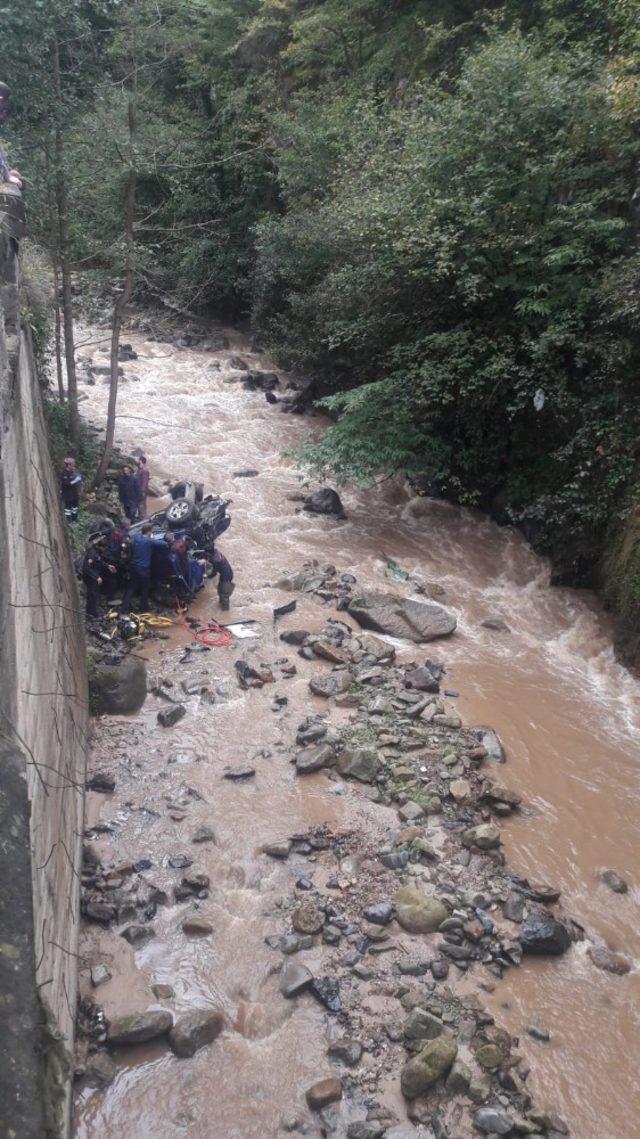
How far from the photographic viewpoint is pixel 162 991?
5172 mm

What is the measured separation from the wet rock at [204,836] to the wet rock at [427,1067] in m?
2.47

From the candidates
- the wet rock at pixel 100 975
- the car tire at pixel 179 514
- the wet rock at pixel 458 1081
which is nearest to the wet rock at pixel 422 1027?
the wet rock at pixel 458 1081

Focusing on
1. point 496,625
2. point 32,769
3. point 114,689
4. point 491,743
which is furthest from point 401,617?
point 32,769

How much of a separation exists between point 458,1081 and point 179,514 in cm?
765

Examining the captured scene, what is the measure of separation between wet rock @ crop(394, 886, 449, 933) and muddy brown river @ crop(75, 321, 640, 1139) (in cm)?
65

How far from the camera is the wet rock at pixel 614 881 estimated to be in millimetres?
6496

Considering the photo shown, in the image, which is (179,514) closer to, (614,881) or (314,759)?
(314,759)

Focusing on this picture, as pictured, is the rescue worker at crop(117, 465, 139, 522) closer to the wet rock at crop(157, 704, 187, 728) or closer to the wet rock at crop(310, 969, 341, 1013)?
the wet rock at crop(157, 704, 187, 728)

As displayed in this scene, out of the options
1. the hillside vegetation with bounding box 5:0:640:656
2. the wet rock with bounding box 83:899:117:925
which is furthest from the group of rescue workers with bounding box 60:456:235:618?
the wet rock with bounding box 83:899:117:925

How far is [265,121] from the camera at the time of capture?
20984mm

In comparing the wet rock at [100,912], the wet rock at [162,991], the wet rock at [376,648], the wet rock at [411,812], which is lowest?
the wet rock at [162,991]

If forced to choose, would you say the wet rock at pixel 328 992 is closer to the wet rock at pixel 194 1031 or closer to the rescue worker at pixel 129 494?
the wet rock at pixel 194 1031

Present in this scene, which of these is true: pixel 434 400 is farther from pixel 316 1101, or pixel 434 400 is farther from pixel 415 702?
pixel 316 1101

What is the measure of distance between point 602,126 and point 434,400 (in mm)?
4548
